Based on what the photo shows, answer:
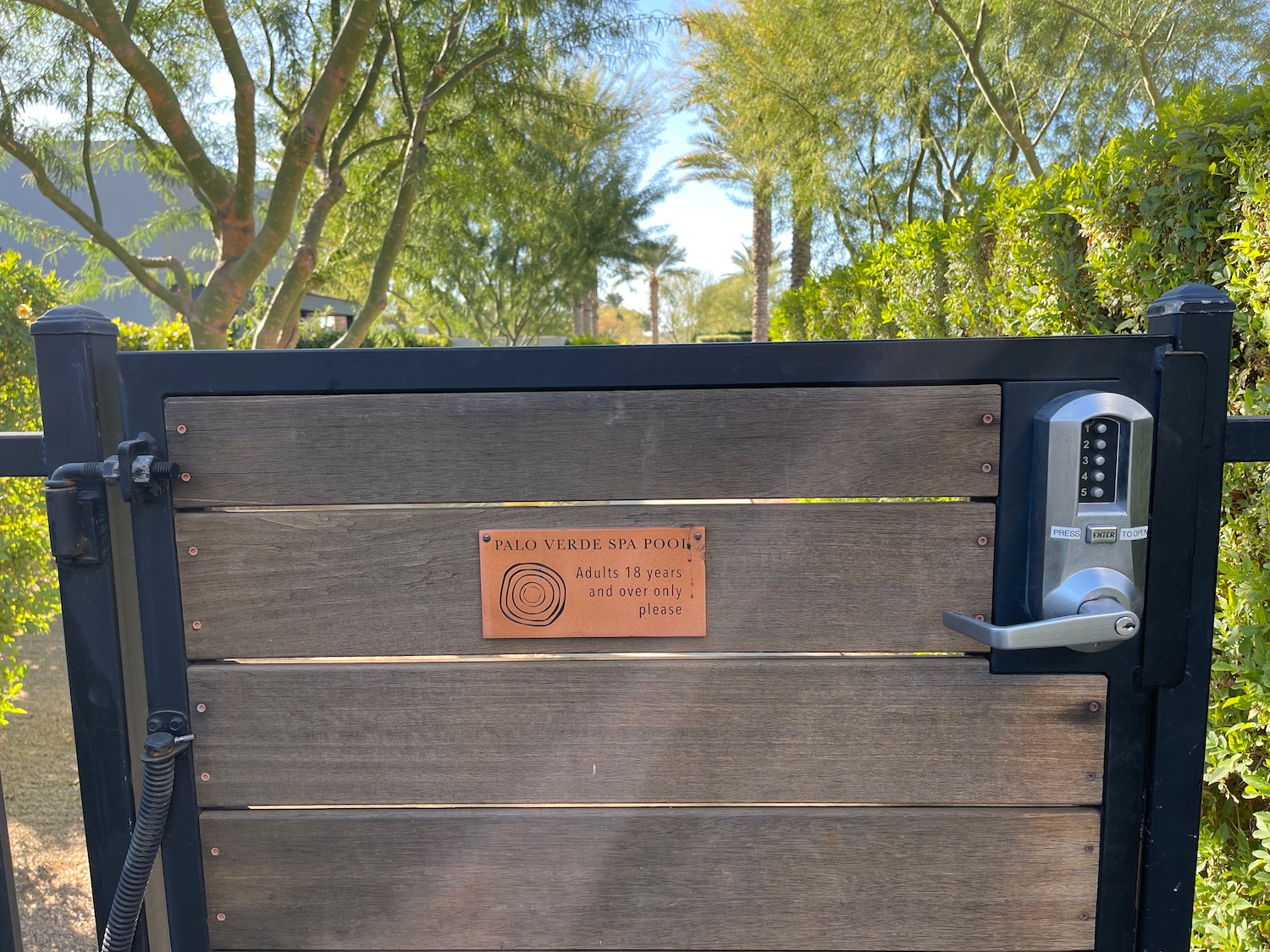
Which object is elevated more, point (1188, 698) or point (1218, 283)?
point (1218, 283)

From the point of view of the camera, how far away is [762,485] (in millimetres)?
1331

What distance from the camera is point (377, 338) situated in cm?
2050

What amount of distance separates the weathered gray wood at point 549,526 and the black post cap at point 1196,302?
415 mm

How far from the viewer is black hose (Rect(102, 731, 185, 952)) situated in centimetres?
133

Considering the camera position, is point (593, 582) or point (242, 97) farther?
point (242, 97)

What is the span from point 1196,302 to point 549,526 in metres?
1.07

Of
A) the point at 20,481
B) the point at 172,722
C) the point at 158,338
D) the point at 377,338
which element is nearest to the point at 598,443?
the point at 172,722

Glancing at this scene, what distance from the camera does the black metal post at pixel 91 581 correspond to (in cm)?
133

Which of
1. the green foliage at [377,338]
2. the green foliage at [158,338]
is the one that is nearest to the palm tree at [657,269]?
the green foliage at [377,338]

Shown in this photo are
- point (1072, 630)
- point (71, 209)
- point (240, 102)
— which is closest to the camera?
point (1072, 630)

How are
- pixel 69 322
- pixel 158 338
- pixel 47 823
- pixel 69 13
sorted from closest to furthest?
pixel 69 322 → pixel 47 823 → pixel 69 13 → pixel 158 338

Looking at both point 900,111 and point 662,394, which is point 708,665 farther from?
point 900,111

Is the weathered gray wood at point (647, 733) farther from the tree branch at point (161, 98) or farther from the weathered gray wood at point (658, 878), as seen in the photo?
the tree branch at point (161, 98)

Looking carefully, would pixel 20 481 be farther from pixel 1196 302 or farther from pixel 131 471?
pixel 1196 302
